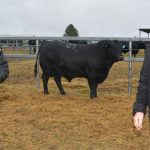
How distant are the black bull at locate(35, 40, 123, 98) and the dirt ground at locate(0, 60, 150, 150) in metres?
0.57

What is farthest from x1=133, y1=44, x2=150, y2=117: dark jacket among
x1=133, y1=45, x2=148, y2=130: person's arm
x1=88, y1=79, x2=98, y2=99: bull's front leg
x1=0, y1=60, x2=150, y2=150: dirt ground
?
x1=88, y1=79, x2=98, y2=99: bull's front leg

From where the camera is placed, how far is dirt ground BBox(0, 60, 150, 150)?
652 cm

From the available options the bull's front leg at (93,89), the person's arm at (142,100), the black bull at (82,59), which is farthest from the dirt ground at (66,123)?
the person's arm at (142,100)

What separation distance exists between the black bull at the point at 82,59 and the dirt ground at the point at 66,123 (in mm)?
570

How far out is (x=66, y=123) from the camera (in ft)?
25.0

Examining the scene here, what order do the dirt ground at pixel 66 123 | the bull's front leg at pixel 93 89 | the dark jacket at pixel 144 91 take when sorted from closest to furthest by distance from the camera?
the dark jacket at pixel 144 91
the dirt ground at pixel 66 123
the bull's front leg at pixel 93 89

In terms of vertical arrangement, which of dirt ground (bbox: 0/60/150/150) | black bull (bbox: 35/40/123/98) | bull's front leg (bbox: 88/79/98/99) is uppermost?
black bull (bbox: 35/40/123/98)

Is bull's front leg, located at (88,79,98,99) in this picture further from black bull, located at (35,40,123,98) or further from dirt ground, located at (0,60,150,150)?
dirt ground, located at (0,60,150,150)

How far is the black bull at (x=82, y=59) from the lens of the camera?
10.9 m

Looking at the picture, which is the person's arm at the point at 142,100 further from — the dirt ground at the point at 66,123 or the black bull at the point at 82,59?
the black bull at the point at 82,59

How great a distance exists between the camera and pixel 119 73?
17.9 metres

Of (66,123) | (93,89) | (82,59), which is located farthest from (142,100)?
(82,59)

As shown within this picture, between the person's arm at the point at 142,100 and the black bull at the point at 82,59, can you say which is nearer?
the person's arm at the point at 142,100

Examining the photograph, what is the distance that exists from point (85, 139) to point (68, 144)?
32cm
